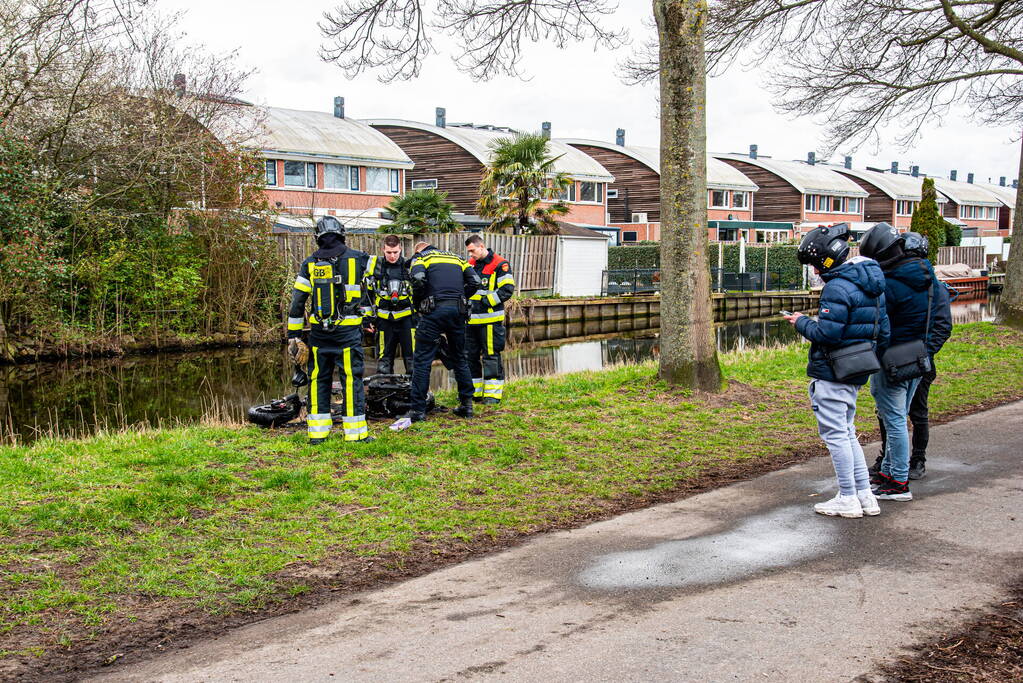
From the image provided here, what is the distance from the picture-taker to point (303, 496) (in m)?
6.50

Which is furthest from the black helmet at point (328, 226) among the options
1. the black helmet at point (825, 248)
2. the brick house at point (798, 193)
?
the brick house at point (798, 193)

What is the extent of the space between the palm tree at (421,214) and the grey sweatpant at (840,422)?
2405 centimetres

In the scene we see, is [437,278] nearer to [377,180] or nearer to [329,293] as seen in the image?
[329,293]

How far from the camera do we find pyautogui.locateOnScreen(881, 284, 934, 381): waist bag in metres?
6.27

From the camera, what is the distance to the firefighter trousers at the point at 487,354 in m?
10.1

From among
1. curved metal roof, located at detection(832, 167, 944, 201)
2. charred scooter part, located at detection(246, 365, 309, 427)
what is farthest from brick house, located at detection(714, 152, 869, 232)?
charred scooter part, located at detection(246, 365, 309, 427)

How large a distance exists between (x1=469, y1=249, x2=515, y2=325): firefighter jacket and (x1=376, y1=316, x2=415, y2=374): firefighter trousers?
6.40 feet

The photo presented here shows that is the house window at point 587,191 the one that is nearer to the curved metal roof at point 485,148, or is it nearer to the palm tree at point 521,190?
the curved metal roof at point 485,148

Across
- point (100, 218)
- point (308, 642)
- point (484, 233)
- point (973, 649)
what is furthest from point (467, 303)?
point (484, 233)

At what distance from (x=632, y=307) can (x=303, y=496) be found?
27807 millimetres

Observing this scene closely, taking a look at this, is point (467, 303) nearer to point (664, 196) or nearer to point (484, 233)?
point (664, 196)

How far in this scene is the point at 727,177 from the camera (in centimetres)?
6209

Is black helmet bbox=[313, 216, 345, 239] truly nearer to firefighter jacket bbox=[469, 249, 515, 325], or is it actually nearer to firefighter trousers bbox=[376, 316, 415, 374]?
firefighter jacket bbox=[469, 249, 515, 325]

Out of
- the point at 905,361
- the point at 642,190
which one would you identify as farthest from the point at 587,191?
the point at 905,361
